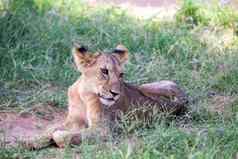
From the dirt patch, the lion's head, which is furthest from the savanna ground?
the lion's head

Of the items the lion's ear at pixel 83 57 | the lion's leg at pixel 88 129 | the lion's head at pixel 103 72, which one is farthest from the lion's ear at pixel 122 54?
the lion's leg at pixel 88 129

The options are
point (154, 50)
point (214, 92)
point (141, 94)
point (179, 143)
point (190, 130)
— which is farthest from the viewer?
point (154, 50)

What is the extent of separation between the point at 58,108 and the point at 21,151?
153 centimetres

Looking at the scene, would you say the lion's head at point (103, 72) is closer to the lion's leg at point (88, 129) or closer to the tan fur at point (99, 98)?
the tan fur at point (99, 98)

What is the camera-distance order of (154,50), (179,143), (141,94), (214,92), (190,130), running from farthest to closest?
1. (154,50)
2. (214,92)
3. (141,94)
4. (190,130)
5. (179,143)

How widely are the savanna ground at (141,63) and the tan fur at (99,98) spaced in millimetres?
187

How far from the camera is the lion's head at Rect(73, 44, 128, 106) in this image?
6145 millimetres

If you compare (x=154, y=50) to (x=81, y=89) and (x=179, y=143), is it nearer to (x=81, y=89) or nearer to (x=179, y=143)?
(x=81, y=89)

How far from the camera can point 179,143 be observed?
Result: 18.5ft

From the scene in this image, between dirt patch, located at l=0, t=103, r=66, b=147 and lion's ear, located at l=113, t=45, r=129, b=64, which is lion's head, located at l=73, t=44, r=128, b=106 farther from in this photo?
dirt patch, located at l=0, t=103, r=66, b=147

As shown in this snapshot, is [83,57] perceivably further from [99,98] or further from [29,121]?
[29,121]

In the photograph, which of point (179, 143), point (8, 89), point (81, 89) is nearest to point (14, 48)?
point (8, 89)

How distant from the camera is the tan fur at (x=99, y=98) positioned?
6137mm

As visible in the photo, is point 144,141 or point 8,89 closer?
point 144,141
